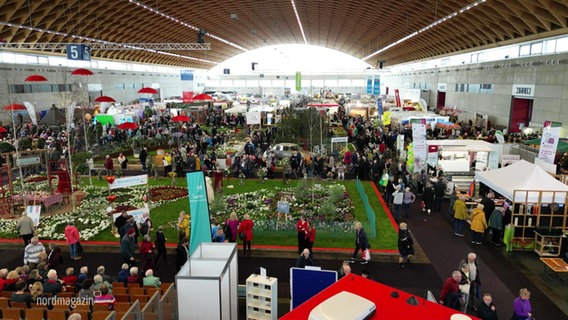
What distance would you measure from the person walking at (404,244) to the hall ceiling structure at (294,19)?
1760 cm

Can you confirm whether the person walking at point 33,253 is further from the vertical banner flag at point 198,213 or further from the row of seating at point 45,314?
the vertical banner flag at point 198,213

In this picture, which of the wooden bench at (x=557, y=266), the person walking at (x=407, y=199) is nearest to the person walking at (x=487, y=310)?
the wooden bench at (x=557, y=266)

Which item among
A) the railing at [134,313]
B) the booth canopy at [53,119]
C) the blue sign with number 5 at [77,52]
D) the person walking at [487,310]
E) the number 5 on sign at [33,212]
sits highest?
the blue sign with number 5 at [77,52]

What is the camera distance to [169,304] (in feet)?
23.5

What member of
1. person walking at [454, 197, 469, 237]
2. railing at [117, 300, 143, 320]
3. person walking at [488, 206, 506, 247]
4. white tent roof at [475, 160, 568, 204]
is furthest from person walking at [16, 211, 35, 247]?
white tent roof at [475, 160, 568, 204]

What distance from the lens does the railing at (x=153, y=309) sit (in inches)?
249

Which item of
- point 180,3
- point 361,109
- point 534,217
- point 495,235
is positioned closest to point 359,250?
point 495,235

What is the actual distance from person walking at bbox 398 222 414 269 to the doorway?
25264 millimetres

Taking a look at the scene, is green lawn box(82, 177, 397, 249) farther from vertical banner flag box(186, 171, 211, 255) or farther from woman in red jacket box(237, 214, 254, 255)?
vertical banner flag box(186, 171, 211, 255)

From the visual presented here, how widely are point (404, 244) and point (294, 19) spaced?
144 feet

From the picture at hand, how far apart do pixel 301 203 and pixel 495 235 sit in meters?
6.53

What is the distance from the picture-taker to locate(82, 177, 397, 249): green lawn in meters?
11.7

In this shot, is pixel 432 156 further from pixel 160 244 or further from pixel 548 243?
pixel 160 244

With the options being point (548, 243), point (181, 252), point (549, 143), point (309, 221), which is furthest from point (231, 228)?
point (549, 143)
